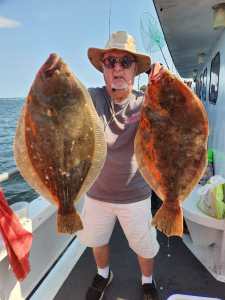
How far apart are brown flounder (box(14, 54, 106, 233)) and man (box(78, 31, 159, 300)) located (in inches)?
30.5

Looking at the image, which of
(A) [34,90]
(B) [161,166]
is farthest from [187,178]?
(A) [34,90]

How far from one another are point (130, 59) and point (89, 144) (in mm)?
928

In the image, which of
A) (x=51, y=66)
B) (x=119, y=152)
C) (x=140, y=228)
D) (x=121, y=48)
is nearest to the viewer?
(x=51, y=66)

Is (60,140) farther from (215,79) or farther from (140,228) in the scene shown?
(215,79)

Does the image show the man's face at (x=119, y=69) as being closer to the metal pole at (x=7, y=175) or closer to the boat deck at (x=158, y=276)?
the metal pole at (x=7, y=175)

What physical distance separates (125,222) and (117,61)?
1253mm

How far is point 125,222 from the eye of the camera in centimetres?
254

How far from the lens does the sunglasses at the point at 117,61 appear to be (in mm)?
2055

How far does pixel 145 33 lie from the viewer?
3.99 meters

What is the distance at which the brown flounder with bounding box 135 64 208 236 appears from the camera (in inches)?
54.4

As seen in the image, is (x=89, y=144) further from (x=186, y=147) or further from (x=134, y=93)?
(x=134, y=93)

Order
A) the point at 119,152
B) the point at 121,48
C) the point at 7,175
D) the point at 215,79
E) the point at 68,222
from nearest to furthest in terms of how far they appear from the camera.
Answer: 1. the point at 68,222
2. the point at 121,48
3. the point at 119,152
4. the point at 7,175
5. the point at 215,79

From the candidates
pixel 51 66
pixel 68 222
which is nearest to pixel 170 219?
pixel 68 222

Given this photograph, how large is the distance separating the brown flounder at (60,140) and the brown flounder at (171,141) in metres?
0.23
